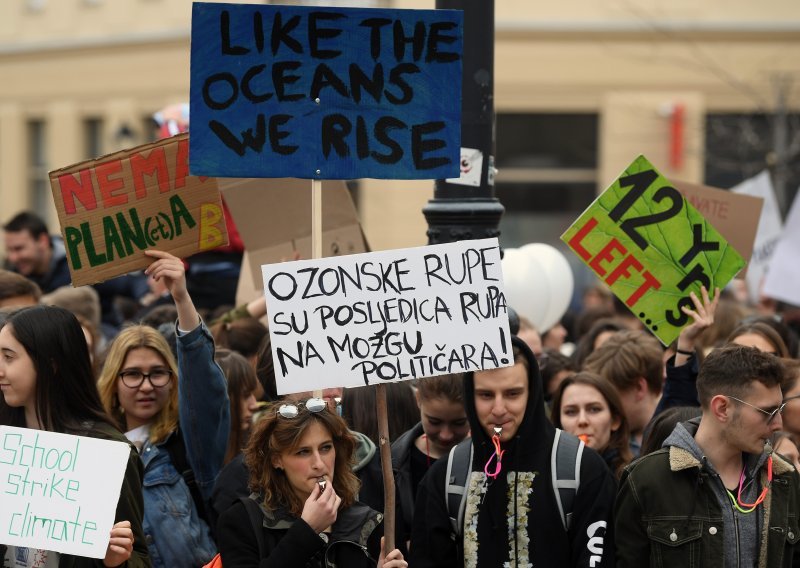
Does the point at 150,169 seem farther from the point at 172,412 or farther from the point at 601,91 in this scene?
the point at 601,91

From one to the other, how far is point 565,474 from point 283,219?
3.04m

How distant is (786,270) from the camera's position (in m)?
9.73

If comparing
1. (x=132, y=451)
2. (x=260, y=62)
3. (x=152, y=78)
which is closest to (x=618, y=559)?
(x=132, y=451)

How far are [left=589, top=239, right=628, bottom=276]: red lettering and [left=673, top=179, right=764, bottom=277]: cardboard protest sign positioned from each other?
140cm

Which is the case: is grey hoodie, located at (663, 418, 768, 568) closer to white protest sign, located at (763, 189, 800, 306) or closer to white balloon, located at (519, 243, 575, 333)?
white balloon, located at (519, 243, 575, 333)

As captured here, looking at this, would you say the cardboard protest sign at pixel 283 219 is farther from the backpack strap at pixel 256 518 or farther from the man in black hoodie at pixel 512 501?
the backpack strap at pixel 256 518

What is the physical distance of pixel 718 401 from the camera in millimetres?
4723

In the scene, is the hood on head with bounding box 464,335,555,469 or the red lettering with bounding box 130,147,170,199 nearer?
the hood on head with bounding box 464,335,555,469

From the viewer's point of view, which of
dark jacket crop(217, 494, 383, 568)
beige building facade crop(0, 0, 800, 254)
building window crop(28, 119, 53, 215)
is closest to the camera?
dark jacket crop(217, 494, 383, 568)

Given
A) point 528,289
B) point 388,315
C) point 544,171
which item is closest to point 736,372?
point 388,315

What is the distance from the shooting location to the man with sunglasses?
4.61 m

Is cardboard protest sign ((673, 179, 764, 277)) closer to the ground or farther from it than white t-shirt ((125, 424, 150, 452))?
farther from it

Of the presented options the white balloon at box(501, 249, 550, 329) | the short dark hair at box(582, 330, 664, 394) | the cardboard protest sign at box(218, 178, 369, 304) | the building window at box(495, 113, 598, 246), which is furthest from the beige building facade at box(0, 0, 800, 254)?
the short dark hair at box(582, 330, 664, 394)

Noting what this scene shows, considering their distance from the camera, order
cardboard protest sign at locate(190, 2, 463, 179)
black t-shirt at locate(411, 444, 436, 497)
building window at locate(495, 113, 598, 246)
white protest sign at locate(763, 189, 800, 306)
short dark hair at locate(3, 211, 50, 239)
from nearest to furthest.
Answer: cardboard protest sign at locate(190, 2, 463, 179) → black t-shirt at locate(411, 444, 436, 497) → white protest sign at locate(763, 189, 800, 306) → short dark hair at locate(3, 211, 50, 239) → building window at locate(495, 113, 598, 246)
